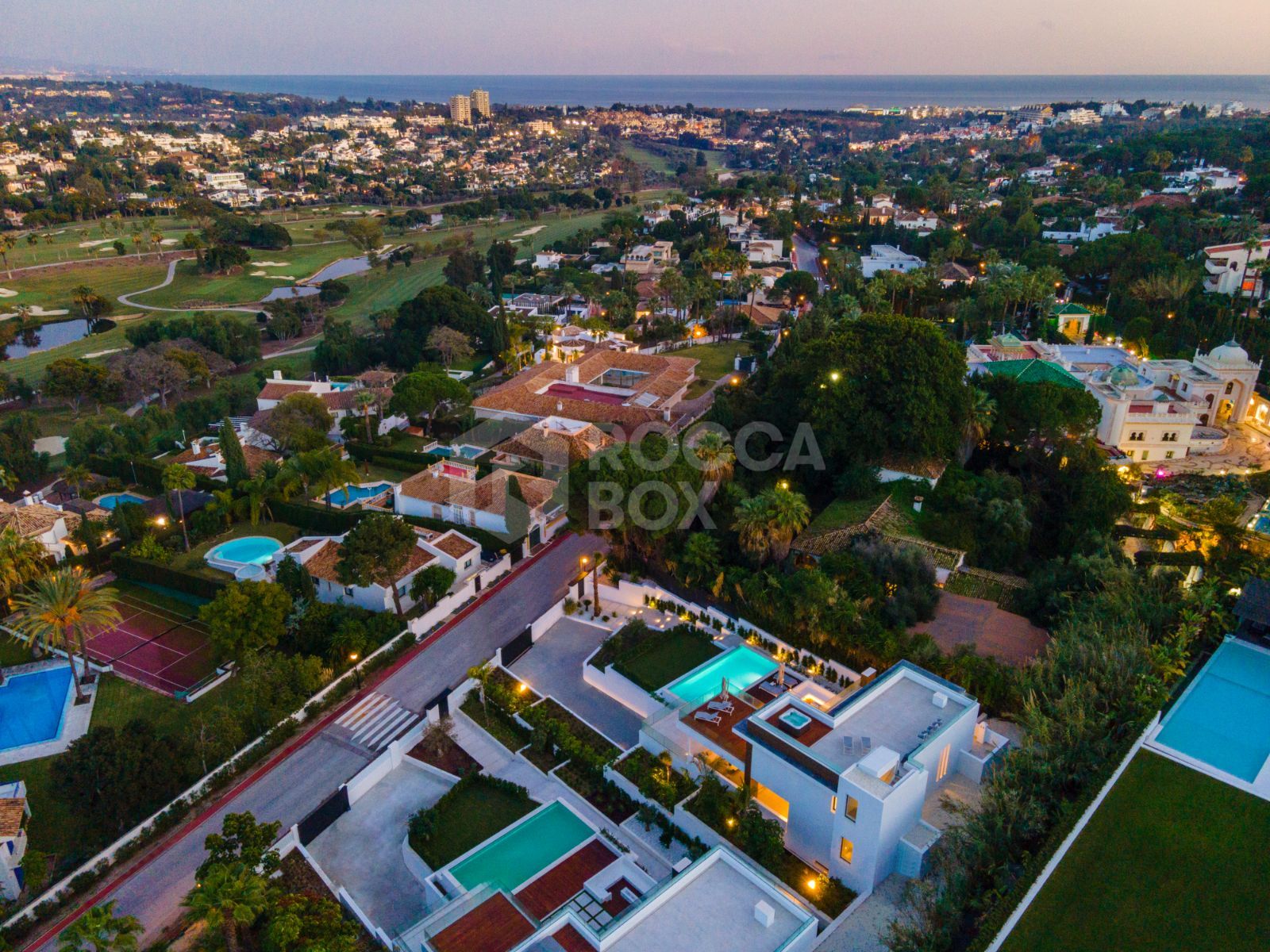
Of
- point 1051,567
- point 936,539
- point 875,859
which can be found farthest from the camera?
point 936,539

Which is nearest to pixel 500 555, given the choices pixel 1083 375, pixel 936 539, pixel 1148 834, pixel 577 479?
pixel 577 479

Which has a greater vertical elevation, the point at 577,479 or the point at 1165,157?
the point at 1165,157

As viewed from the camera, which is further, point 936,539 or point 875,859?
point 936,539

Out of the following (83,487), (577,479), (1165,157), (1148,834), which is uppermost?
(1165,157)

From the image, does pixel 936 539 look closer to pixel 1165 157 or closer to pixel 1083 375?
pixel 1083 375

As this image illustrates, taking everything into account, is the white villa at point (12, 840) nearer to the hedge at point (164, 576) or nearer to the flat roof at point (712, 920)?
the hedge at point (164, 576)
